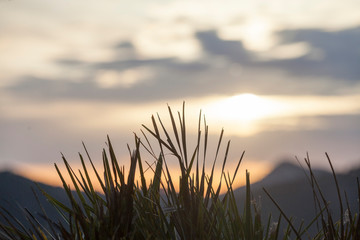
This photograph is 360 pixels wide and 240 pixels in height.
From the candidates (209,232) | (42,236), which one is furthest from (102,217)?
(209,232)

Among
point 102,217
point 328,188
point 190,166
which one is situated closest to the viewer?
point 102,217

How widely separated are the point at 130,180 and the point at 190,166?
1.07ft

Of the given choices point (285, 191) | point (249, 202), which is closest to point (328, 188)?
point (285, 191)

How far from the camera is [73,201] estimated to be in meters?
2.31

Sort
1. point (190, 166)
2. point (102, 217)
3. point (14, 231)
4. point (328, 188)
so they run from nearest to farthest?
point (102, 217) → point (14, 231) → point (190, 166) → point (328, 188)

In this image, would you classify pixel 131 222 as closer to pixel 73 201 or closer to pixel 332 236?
pixel 73 201

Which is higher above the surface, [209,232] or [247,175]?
[247,175]

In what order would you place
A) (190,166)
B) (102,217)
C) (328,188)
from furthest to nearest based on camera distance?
(328,188) < (190,166) < (102,217)

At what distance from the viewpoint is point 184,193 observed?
8.02ft

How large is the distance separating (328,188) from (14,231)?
39707 millimetres

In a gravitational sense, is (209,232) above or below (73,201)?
below

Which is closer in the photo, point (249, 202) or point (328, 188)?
point (249, 202)

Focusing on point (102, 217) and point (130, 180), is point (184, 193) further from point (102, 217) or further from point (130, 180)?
point (102, 217)

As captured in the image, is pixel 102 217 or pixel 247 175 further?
pixel 247 175
